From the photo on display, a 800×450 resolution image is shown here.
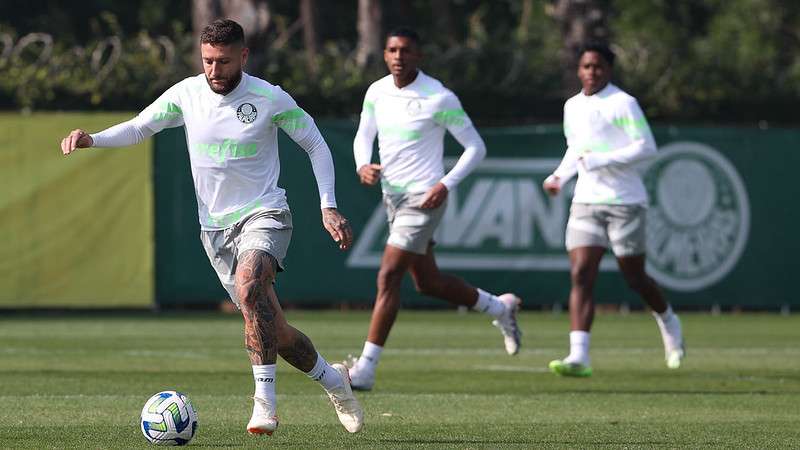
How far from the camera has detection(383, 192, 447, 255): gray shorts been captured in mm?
11711

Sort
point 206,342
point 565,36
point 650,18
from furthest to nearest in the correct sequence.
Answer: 1. point 650,18
2. point 565,36
3. point 206,342

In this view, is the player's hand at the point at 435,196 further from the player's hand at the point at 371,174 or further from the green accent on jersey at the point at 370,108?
the green accent on jersey at the point at 370,108

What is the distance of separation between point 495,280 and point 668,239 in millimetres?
2040

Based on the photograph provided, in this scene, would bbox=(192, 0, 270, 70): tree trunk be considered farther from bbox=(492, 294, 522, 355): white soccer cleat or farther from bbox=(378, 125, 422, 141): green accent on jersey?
bbox=(378, 125, 422, 141): green accent on jersey

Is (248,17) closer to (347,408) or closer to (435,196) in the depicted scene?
(435,196)

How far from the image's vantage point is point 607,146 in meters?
12.5

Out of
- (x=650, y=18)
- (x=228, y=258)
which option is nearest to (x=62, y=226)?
(x=228, y=258)

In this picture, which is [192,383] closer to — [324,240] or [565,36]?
[324,240]

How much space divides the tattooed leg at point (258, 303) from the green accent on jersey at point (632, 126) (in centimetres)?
448

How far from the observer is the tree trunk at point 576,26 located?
23297mm

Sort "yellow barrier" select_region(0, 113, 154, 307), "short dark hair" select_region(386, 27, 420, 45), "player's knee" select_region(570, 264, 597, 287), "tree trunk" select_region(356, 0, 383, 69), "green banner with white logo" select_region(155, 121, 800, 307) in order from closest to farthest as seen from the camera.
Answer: "short dark hair" select_region(386, 27, 420, 45) < "player's knee" select_region(570, 264, 597, 287) < "yellow barrier" select_region(0, 113, 154, 307) < "green banner with white logo" select_region(155, 121, 800, 307) < "tree trunk" select_region(356, 0, 383, 69)

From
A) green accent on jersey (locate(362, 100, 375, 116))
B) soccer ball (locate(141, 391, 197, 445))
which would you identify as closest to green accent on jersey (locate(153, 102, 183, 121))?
soccer ball (locate(141, 391, 197, 445))

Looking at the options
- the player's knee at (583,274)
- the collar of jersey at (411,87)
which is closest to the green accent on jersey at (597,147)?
the player's knee at (583,274)

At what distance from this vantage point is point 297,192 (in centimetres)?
1980
